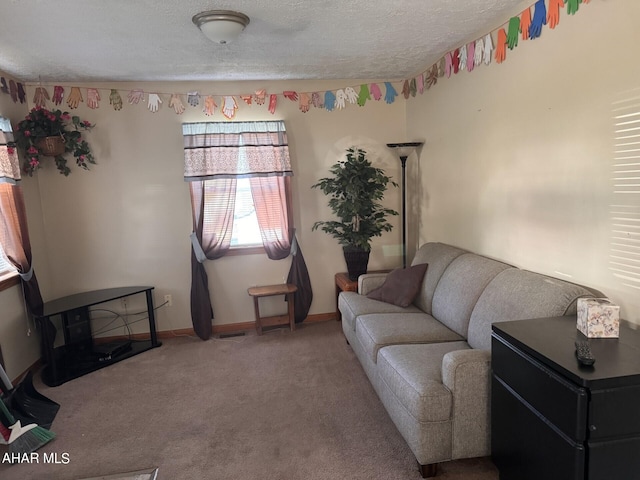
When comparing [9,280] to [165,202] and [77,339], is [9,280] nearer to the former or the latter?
[77,339]

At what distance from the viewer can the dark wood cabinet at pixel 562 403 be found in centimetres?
139

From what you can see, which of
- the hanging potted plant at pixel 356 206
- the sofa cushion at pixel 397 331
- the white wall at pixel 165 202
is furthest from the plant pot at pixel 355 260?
the sofa cushion at pixel 397 331

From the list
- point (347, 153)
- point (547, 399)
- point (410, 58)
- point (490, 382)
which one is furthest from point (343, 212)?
point (547, 399)

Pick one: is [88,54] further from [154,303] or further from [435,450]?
[435,450]

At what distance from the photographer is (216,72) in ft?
11.8

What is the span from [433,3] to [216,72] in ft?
6.42

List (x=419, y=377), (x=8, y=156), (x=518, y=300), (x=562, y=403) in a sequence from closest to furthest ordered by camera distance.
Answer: (x=562, y=403), (x=419, y=377), (x=518, y=300), (x=8, y=156)

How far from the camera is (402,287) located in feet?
10.8

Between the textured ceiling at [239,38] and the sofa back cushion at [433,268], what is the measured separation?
150 centimetres

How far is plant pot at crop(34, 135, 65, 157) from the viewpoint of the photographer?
3.48 m

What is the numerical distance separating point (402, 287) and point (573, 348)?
1.73 metres
